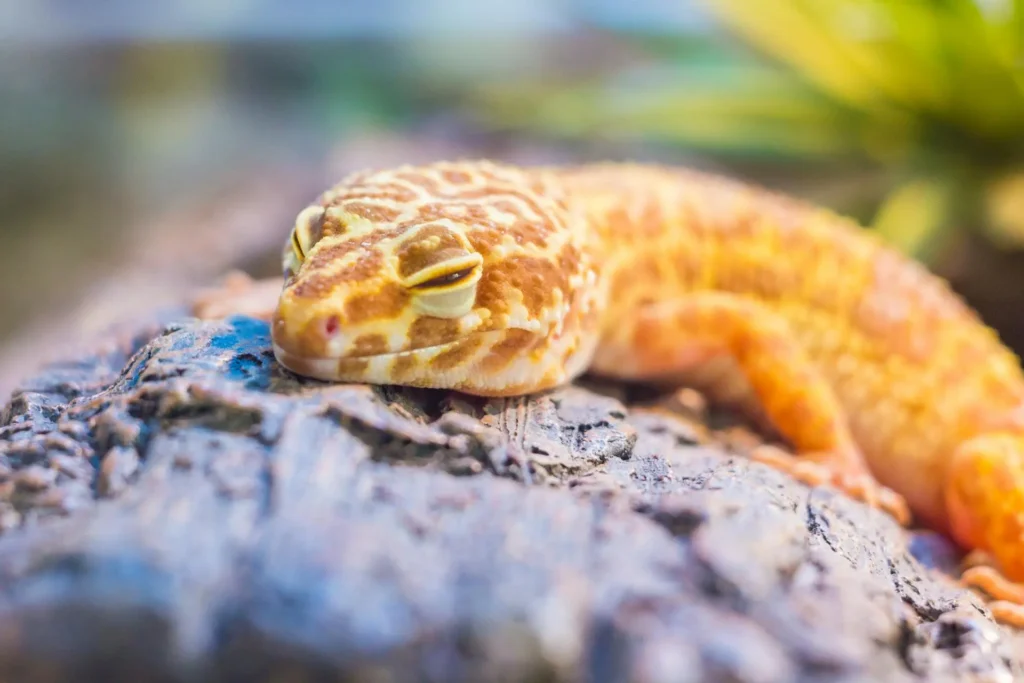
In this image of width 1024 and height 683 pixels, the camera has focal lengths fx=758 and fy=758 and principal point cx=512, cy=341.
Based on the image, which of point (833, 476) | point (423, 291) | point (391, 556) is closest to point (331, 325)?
point (423, 291)

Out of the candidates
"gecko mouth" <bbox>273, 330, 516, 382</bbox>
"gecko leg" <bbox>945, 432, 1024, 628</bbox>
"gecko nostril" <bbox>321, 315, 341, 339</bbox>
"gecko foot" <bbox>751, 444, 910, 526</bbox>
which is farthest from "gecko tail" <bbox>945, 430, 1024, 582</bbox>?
"gecko nostril" <bbox>321, 315, 341, 339</bbox>

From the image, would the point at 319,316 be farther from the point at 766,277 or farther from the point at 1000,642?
the point at 766,277

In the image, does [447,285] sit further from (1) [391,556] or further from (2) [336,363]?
(1) [391,556]

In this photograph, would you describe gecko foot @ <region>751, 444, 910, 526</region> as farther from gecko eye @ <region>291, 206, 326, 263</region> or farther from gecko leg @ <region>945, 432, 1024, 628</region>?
gecko eye @ <region>291, 206, 326, 263</region>

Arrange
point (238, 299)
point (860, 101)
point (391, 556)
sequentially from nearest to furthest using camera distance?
point (391, 556) < point (238, 299) < point (860, 101)

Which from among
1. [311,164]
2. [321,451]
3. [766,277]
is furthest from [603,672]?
[311,164]

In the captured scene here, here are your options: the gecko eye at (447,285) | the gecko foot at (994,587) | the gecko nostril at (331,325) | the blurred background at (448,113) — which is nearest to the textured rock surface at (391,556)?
the gecko nostril at (331,325)
